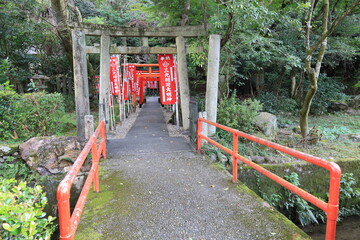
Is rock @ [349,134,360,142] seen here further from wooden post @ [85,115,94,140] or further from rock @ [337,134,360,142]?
wooden post @ [85,115,94,140]

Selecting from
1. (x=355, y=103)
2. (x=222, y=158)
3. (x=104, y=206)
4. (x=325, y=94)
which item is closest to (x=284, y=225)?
(x=104, y=206)

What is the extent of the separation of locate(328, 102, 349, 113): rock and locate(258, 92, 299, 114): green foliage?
240 cm

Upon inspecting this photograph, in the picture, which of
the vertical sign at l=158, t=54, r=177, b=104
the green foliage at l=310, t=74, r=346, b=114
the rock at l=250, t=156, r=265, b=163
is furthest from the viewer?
the green foliage at l=310, t=74, r=346, b=114

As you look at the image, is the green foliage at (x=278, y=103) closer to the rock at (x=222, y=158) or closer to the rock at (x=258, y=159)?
the rock at (x=258, y=159)

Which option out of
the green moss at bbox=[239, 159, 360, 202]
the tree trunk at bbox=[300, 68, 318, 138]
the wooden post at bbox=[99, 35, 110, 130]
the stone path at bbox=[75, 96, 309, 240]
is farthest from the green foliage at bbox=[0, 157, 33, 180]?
the tree trunk at bbox=[300, 68, 318, 138]

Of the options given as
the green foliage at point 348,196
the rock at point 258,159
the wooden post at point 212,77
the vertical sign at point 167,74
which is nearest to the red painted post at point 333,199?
the green foliage at point 348,196

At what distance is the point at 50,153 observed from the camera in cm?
560

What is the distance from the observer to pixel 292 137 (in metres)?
8.88

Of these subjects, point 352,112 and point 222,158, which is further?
point 352,112

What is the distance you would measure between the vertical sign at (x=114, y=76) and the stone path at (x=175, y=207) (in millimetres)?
6103

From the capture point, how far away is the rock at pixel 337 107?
51.0ft

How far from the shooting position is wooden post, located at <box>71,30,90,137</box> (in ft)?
23.9

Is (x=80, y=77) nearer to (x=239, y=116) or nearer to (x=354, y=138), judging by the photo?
(x=239, y=116)

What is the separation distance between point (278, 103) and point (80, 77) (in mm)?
11876
